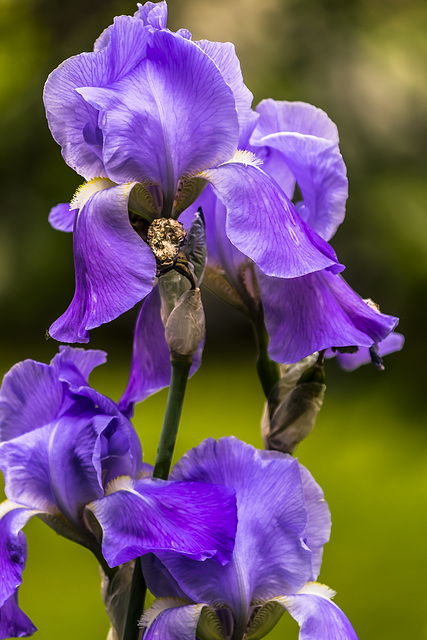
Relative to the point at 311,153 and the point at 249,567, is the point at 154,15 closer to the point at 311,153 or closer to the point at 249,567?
the point at 311,153

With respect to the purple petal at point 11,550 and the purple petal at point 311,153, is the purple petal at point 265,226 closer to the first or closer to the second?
the purple petal at point 311,153

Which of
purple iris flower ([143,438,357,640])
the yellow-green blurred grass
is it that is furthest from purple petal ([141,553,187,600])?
the yellow-green blurred grass

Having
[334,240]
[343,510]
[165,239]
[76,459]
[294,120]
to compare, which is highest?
[334,240]

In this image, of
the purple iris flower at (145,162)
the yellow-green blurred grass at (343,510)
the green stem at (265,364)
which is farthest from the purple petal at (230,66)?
the yellow-green blurred grass at (343,510)

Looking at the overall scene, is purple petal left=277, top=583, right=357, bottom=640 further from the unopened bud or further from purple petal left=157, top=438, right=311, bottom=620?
the unopened bud

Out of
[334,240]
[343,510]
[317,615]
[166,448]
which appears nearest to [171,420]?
[166,448]

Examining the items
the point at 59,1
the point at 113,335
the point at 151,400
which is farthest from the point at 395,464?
the point at 59,1
